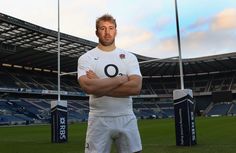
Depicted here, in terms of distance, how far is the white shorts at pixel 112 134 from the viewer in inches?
125

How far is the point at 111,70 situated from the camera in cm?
318

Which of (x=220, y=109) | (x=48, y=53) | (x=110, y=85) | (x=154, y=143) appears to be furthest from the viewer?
(x=220, y=109)

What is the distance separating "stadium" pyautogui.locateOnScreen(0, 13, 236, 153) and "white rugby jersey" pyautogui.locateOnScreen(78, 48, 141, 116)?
100 feet

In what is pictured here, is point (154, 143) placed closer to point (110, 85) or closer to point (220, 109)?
point (110, 85)

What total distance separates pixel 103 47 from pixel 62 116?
1324cm

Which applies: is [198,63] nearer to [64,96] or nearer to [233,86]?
[233,86]

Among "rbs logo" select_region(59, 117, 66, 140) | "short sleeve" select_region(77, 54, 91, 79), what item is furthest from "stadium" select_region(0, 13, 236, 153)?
"short sleeve" select_region(77, 54, 91, 79)

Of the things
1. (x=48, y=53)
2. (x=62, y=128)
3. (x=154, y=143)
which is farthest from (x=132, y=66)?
(x=48, y=53)

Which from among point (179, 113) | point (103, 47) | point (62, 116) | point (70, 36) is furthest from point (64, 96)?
point (103, 47)

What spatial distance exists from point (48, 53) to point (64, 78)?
21294 mm

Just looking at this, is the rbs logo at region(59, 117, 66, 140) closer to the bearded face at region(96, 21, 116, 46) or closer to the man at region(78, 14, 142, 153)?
the man at region(78, 14, 142, 153)

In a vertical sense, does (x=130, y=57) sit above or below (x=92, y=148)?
above

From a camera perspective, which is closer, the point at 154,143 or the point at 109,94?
the point at 109,94

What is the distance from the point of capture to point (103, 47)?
10.8ft
